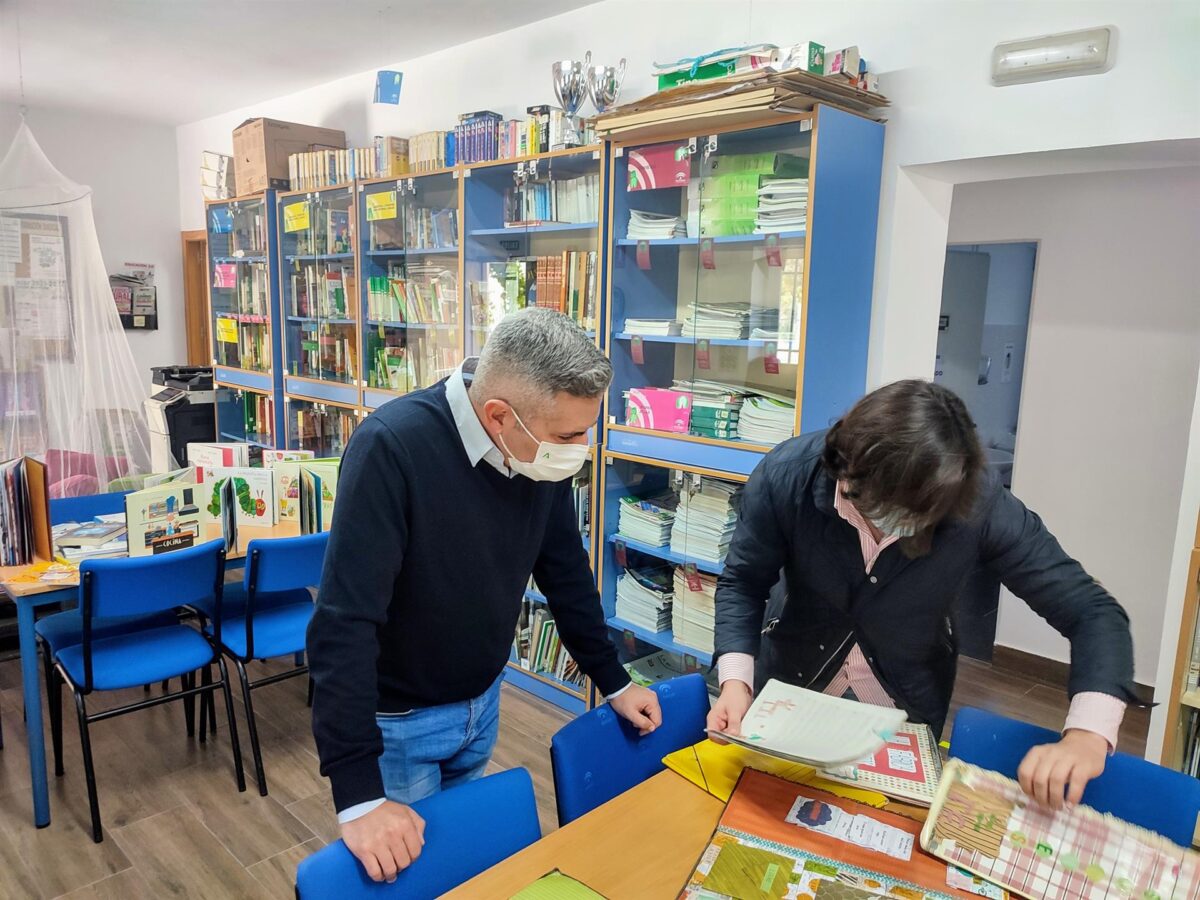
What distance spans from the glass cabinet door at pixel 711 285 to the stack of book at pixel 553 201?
26 cm

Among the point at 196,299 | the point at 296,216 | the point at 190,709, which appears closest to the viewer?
the point at 190,709

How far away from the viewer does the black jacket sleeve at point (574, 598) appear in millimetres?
1687

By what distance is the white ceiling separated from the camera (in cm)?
394

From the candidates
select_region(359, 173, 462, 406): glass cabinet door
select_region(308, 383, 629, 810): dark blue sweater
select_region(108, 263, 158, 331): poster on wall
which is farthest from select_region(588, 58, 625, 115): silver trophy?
select_region(108, 263, 158, 331): poster on wall

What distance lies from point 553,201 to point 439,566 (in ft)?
8.33

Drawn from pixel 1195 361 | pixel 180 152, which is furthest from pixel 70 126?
pixel 1195 361

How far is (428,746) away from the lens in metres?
1.54

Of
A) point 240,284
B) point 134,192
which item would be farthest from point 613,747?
point 134,192

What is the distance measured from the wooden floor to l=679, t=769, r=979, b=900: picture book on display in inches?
60.2

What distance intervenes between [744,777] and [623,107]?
231cm

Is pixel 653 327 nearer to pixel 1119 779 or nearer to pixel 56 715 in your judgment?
pixel 1119 779

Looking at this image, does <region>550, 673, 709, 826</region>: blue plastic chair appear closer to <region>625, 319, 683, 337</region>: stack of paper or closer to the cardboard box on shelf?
<region>625, 319, 683, 337</region>: stack of paper

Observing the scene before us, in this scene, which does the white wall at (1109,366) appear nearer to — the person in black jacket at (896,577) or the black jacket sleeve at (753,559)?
the person in black jacket at (896,577)

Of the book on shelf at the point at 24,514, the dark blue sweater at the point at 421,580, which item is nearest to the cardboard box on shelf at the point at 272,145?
the book on shelf at the point at 24,514
